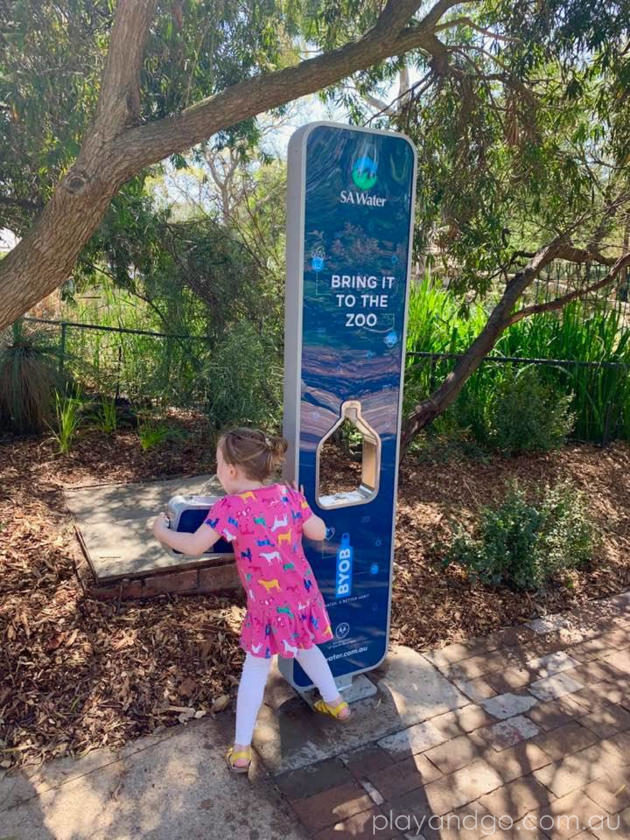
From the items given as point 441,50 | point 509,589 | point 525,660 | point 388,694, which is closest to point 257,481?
point 388,694

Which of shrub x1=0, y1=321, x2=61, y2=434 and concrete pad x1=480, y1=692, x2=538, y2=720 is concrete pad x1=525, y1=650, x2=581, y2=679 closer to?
concrete pad x1=480, y1=692, x2=538, y2=720

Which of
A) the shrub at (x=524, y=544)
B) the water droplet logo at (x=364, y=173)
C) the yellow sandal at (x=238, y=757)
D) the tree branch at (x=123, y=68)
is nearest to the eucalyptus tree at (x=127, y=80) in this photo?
the tree branch at (x=123, y=68)

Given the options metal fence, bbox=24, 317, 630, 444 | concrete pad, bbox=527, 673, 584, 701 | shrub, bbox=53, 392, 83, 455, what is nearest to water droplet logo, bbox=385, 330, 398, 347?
concrete pad, bbox=527, 673, 584, 701

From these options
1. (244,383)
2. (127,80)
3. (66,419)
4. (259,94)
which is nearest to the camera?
(127,80)

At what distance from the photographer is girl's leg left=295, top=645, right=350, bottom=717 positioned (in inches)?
110

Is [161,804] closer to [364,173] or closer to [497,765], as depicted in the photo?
[497,765]

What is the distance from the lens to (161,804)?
8.02 ft

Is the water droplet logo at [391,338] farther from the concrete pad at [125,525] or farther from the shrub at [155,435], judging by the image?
the shrub at [155,435]

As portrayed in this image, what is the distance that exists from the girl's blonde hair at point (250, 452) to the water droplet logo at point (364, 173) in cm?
108

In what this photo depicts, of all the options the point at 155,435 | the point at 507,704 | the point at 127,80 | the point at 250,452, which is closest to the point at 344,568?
the point at 250,452

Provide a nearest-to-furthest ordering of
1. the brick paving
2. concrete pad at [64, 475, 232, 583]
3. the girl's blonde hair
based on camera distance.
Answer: the brick paving → the girl's blonde hair → concrete pad at [64, 475, 232, 583]

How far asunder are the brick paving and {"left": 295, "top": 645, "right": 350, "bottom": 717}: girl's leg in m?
0.23

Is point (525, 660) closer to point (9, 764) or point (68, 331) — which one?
point (9, 764)

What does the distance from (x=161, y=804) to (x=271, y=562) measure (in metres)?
0.92
